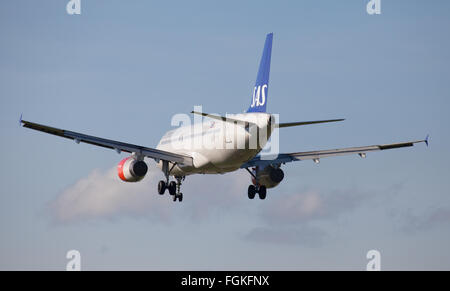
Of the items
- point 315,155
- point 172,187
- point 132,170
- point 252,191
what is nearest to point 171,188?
point 172,187

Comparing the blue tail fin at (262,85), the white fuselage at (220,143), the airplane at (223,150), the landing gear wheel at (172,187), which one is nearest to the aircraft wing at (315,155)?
the airplane at (223,150)

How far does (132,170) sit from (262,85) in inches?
475

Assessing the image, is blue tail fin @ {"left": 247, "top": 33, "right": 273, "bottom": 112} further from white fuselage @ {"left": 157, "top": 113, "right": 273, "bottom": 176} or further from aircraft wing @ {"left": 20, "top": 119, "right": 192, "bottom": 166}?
aircraft wing @ {"left": 20, "top": 119, "right": 192, "bottom": 166}

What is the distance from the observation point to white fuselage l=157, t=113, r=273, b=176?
2384 inches

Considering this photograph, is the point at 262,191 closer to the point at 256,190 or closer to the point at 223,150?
the point at 256,190

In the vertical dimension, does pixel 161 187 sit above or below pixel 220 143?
below

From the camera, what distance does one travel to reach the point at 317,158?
68.8 meters

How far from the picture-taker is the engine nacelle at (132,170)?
2628 inches

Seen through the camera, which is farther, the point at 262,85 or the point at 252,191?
the point at 252,191

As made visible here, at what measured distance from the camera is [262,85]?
2479 inches

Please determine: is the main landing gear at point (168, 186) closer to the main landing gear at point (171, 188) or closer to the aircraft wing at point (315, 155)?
the main landing gear at point (171, 188)

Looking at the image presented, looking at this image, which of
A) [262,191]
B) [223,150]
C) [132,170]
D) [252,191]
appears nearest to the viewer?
[223,150]

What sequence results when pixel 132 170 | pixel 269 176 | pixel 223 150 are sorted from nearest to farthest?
pixel 223 150, pixel 132 170, pixel 269 176
